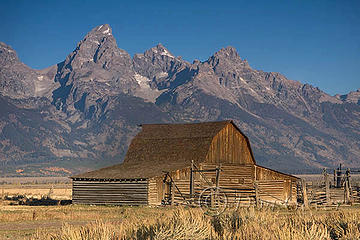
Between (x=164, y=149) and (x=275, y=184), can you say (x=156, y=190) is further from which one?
(x=275, y=184)

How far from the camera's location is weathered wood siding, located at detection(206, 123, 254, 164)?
162ft

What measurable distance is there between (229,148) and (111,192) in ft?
42.8

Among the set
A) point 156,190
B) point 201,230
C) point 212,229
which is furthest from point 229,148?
point 201,230

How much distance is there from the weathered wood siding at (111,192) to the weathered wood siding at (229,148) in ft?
28.3

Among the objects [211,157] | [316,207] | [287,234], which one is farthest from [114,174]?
[287,234]

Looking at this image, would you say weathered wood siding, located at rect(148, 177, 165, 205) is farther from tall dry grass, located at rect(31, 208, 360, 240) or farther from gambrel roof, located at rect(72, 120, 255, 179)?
tall dry grass, located at rect(31, 208, 360, 240)

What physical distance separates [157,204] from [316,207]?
39.6 feet

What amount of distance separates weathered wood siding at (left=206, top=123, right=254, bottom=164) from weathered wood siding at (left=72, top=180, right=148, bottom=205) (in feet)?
28.3

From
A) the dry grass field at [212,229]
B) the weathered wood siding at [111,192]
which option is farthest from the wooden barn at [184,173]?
the dry grass field at [212,229]

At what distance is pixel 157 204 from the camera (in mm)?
42719

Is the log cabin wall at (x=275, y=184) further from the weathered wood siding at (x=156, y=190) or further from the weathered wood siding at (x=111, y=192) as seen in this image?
the weathered wood siding at (x=111, y=192)

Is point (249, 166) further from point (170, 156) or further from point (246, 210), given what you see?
point (246, 210)

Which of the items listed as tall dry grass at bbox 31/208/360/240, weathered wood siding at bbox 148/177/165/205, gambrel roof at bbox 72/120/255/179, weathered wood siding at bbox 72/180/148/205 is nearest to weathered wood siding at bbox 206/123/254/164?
gambrel roof at bbox 72/120/255/179

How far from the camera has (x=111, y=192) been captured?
4331cm
